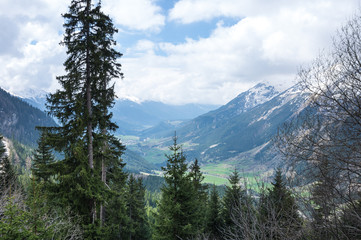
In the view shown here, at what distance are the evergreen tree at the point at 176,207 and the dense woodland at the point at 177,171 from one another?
67 mm

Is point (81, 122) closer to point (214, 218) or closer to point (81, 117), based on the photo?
point (81, 117)

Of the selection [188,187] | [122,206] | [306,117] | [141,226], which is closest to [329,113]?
[306,117]

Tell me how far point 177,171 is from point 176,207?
230 cm

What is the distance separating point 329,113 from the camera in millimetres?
7070

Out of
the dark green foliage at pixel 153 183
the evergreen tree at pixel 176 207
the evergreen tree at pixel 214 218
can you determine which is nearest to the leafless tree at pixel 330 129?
the evergreen tree at pixel 176 207

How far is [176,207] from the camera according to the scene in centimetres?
1261

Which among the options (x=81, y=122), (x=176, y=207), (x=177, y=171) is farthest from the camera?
(x=177, y=171)

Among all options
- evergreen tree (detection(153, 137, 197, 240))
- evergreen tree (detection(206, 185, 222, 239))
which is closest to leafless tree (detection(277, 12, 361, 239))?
evergreen tree (detection(153, 137, 197, 240))

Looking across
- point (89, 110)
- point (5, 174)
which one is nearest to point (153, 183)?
point (5, 174)

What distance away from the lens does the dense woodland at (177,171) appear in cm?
527

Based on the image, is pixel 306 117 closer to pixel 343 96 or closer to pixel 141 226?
pixel 343 96

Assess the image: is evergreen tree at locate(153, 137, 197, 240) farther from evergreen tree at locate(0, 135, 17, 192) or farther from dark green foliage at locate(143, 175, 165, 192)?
dark green foliage at locate(143, 175, 165, 192)

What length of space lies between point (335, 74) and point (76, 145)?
11.3m

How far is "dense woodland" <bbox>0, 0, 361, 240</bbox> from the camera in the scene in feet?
17.3
